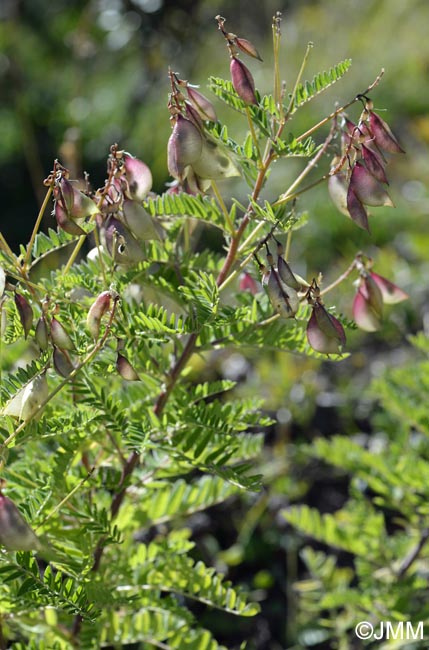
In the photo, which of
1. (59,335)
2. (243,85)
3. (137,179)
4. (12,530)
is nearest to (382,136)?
(243,85)

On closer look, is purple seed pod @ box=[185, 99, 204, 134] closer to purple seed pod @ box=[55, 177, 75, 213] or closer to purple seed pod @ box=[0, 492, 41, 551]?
purple seed pod @ box=[55, 177, 75, 213]

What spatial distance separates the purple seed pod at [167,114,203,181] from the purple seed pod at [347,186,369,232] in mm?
159

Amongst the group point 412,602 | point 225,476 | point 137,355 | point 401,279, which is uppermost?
point 137,355

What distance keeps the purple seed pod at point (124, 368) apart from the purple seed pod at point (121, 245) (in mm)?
103

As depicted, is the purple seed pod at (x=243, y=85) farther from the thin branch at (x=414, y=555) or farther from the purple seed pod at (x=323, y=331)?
the thin branch at (x=414, y=555)

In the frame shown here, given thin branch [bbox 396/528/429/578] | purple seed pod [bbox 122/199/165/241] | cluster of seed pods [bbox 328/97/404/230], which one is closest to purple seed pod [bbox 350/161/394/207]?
cluster of seed pods [bbox 328/97/404/230]

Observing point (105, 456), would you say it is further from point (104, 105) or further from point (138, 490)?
point (104, 105)

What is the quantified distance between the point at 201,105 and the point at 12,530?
47 centimetres

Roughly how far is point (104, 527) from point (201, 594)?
7.8 inches

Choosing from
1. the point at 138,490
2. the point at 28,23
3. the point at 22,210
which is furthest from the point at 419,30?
the point at 138,490

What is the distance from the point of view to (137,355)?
36.8 inches

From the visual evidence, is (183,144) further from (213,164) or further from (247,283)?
(247,283)

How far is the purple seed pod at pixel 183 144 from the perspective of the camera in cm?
80

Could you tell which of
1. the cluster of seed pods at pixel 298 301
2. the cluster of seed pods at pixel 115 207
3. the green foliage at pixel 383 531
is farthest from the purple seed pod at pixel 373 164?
the green foliage at pixel 383 531
